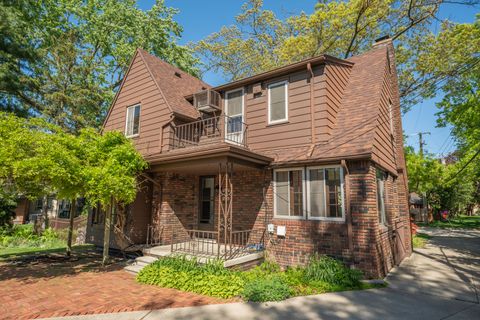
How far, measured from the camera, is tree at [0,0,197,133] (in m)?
16.8

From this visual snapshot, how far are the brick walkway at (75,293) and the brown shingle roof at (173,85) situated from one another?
Answer: 6330mm

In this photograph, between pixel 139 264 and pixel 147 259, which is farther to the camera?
pixel 147 259

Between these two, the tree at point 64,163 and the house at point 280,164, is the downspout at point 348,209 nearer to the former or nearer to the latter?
the house at point 280,164

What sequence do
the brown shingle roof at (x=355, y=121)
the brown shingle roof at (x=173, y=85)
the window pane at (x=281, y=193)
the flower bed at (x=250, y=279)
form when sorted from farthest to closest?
the brown shingle roof at (x=173, y=85), the window pane at (x=281, y=193), the brown shingle roof at (x=355, y=121), the flower bed at (x=250, y=279)

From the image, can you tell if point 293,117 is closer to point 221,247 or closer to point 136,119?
point 221,247

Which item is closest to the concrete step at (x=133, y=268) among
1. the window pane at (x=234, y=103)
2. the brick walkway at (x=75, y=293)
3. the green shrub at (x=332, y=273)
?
the brick walkway at (x=75, y=293)

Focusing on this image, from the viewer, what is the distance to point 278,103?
9.65 metres

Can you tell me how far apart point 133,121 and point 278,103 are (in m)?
6.91

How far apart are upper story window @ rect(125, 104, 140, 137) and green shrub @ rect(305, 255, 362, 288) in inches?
366

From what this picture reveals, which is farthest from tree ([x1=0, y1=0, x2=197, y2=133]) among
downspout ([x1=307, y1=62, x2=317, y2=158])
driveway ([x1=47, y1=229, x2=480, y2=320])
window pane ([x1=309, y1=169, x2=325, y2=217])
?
driveway ([x1=47, y1=229, x2=480, y2=320])

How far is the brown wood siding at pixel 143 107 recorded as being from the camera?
440 inches

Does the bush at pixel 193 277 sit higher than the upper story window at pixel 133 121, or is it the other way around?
the upper story window at pixel 133 121

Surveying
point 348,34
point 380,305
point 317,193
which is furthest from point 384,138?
point 348,34

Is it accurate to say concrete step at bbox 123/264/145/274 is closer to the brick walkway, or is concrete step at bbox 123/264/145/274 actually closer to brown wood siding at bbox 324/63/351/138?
the brick walkway
